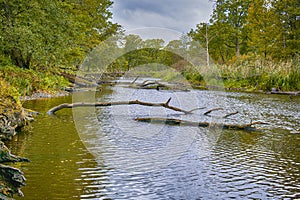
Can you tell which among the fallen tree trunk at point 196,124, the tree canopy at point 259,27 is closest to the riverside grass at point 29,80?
the fallen tree trunk at point 196,124

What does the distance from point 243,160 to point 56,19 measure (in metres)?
A: 19.5

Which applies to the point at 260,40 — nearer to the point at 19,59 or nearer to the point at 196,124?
the point at 19,59

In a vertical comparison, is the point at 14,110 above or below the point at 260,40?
below

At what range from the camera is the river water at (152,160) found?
5.28 m

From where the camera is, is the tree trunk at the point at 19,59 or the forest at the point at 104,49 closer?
the forest at the point at 104,49

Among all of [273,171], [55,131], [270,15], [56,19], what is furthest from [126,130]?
[270,15]

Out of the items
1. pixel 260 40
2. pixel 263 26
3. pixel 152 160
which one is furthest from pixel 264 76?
pixel 152 160

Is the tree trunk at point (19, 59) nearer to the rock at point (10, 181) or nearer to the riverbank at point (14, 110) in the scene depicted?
the riverbank at point (14, 110)

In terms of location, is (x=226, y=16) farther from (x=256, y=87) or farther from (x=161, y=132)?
(x=161, y=132)

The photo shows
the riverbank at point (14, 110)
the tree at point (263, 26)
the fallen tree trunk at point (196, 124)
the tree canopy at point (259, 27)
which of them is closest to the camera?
the riverbank at point (14, 110)

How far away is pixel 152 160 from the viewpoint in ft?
23.2

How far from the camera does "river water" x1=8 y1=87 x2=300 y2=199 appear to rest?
17.3 feet

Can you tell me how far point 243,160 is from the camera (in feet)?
23.8

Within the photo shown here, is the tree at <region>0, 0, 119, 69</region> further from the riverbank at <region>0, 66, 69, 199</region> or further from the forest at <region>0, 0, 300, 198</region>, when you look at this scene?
the riverbank at <region>0, 66, 69, 199</region>
